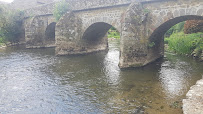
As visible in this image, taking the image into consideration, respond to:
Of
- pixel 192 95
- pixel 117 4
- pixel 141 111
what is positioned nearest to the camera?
pixel 141 111

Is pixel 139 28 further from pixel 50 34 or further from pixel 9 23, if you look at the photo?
pixel 9 23

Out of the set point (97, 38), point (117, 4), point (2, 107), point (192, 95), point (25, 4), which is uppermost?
point (25, 4)

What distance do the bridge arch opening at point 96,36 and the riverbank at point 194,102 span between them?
11.6 m

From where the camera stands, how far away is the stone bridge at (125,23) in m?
12.1

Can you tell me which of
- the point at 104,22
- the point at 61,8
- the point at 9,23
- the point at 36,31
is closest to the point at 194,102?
the point at 104,22

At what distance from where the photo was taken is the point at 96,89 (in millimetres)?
9375

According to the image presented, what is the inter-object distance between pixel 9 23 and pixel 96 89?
1002 inches

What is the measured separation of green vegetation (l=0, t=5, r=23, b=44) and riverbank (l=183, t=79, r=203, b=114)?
95.3 ft

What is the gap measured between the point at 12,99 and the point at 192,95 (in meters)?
8.09

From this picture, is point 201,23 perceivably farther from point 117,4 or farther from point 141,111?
point 141,111

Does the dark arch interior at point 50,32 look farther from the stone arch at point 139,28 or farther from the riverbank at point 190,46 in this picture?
the riverbank at point 190,46

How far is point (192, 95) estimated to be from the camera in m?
7.38

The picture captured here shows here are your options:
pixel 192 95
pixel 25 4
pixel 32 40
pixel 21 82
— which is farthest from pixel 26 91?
pixel 25 4

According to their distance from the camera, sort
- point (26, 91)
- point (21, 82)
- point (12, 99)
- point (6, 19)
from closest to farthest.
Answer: point (12, 99) → point (26, 91) → point (21, 82) → point (6, 19)
